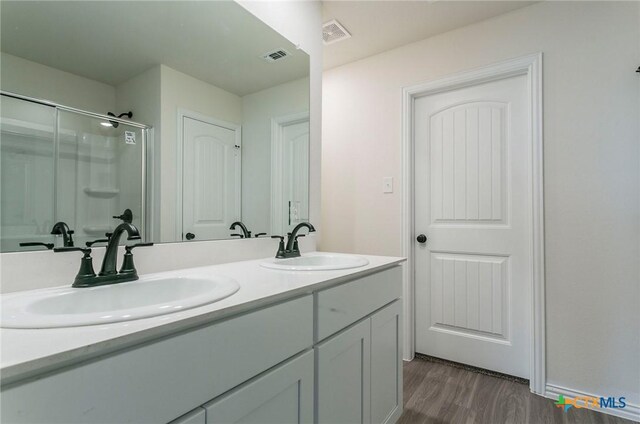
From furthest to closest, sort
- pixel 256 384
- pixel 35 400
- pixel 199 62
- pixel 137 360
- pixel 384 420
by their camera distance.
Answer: pixel 384 420 → pixel 199 62 → pixel 256 384 → pixel 137 360 → pixel 35 400

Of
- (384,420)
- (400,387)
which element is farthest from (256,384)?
(400,387)

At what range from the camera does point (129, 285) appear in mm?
901

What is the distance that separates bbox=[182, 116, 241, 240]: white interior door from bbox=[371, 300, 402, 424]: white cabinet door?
0.77 m

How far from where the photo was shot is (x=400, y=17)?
205 cm

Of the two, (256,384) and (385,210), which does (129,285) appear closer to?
(256,384)

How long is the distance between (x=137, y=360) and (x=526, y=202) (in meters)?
2.14

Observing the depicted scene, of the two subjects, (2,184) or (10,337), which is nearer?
(10,337)

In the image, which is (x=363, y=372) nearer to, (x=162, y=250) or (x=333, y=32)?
(x=162, y=250)

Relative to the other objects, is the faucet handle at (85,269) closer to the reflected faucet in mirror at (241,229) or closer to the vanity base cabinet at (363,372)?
the reflected faucet in mirror at (241,229)

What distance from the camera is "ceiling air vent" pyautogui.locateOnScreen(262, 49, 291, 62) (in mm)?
1574

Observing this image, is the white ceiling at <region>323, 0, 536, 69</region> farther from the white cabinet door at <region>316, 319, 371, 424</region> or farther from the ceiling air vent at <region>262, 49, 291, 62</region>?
the white cabinet door at <region>316, 319, 371, 424</region>

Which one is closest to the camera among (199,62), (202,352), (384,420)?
(202,352)

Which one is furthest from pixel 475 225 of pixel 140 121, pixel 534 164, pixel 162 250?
pixel 140 121

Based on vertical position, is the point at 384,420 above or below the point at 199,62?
below
